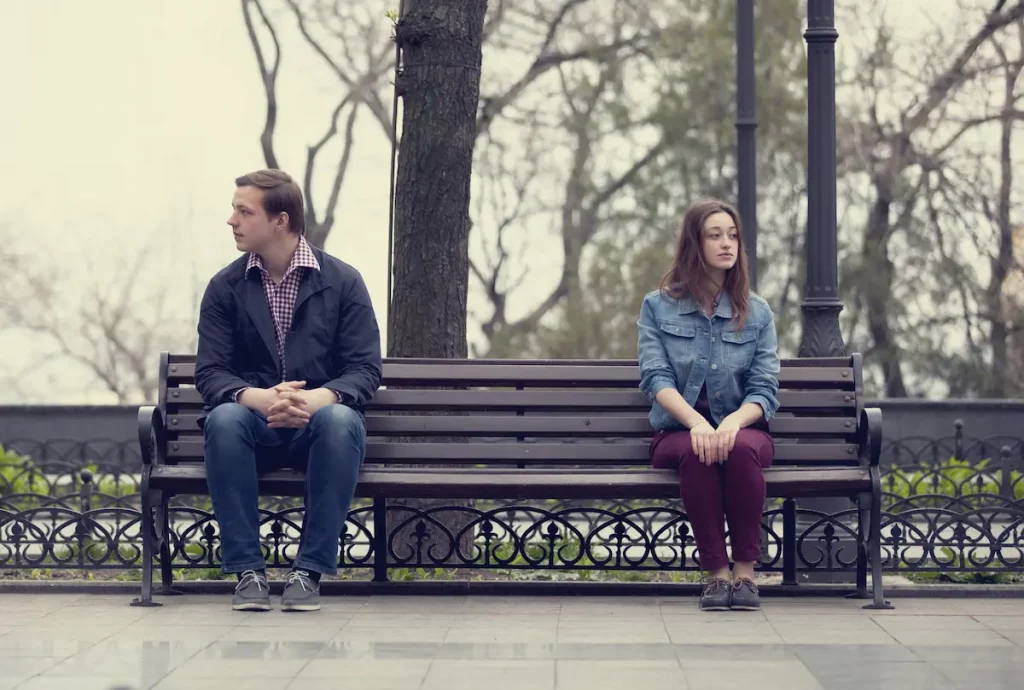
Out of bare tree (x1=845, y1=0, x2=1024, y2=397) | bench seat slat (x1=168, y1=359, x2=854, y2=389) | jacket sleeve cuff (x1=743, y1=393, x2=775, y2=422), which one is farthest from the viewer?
bare tree (x1=845, y1=0, x2=1024, y2=397)

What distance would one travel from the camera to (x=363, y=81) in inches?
971

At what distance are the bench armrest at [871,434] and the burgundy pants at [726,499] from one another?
45 cm

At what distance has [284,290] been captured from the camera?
20.0 ft

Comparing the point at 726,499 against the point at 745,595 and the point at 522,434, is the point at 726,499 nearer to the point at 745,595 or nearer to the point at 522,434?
the point at 745,595

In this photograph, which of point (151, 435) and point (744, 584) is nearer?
point (744, 584)

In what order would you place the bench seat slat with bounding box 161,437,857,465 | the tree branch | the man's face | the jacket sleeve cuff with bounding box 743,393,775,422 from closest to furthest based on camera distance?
the jacket sleeve cuff with bounding box 743,393,775,422, the man's face, the bench seat slat with bounding box 161,437,857,465, the tree branch

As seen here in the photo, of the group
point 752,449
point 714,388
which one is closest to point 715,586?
point 752,449

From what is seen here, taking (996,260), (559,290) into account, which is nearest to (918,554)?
(996,260)

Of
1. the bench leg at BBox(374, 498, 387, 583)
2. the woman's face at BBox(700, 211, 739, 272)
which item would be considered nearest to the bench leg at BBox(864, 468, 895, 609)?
the woman's face at BBox(700, 211, 739, 272)

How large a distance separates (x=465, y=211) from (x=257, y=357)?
157cm

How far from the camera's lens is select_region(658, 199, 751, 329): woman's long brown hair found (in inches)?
241

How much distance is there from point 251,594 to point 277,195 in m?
1.54

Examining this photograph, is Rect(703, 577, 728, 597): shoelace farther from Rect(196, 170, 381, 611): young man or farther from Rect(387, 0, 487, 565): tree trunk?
Rect(387, 0, 487, 565): tree trunk

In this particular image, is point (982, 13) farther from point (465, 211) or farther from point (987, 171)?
point (465, 211)
